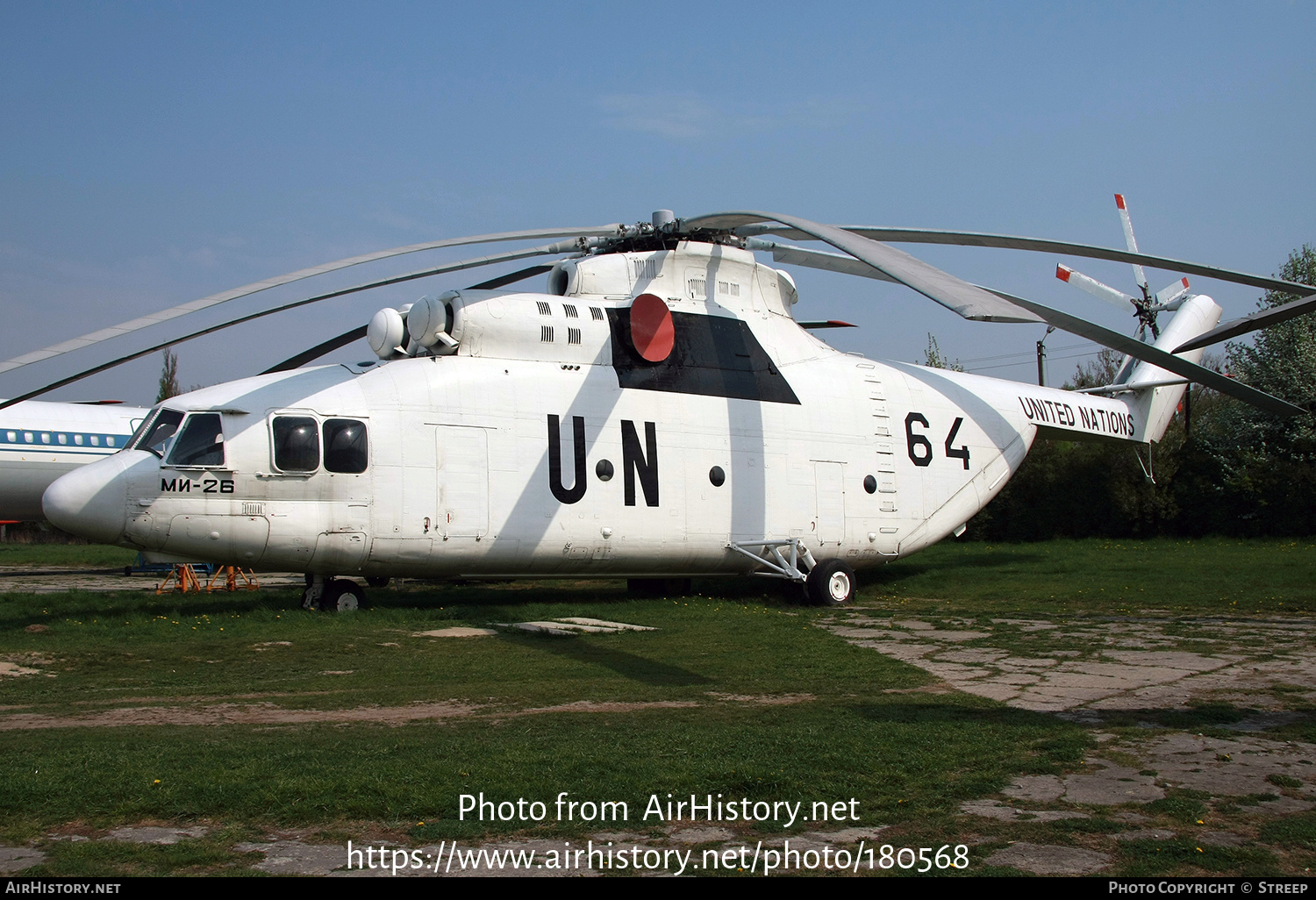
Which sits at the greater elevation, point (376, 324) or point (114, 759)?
point (376, 324)

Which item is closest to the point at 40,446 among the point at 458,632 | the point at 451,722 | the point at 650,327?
the point at 650,327

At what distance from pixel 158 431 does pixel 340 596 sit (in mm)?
3369

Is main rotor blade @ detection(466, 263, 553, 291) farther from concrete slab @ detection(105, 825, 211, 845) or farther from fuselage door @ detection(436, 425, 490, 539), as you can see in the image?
concrete slab @ detection(105, 825, 211, 845)

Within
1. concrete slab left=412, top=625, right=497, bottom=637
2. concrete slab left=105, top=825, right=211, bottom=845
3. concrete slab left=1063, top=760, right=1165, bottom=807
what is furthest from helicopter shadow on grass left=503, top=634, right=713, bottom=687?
concrete slab left=105, top=825, right=211, bottom=845

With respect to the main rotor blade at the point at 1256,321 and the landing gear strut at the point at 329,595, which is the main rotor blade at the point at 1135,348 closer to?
the main rotor blade at the point at 1256,321

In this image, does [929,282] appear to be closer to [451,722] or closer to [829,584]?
[451,722]

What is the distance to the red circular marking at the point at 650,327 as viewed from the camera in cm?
1597

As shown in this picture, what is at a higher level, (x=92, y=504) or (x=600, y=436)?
(x=600, y=436)

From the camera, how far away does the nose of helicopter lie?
42.3 feet

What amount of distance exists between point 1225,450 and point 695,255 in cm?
2465

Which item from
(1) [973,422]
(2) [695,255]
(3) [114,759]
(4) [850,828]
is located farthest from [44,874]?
(1) [973,422]

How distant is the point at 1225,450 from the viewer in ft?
110

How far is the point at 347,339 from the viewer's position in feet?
53.5

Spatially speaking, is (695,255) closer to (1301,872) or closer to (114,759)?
(114,759)
